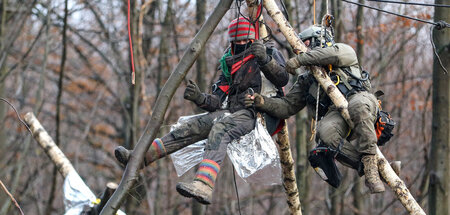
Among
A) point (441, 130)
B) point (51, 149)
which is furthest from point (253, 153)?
point (51, 149)

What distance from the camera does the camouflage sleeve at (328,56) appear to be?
5957 mm

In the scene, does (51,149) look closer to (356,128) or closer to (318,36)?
(318,36)

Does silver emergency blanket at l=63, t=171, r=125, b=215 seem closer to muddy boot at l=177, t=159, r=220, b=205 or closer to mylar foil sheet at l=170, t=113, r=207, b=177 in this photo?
mylar foil sheet at l=170, t=113, r=207, b=177

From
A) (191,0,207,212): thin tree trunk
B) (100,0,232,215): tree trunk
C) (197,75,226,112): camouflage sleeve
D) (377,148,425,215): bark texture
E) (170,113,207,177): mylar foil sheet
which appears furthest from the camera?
(191,0,207,212): thin tree trunk

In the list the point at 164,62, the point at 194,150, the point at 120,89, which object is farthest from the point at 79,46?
the point at 194,150

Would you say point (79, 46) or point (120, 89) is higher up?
point (79, 46)

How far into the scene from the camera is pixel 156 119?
515 centimetres

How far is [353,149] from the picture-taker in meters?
6.00

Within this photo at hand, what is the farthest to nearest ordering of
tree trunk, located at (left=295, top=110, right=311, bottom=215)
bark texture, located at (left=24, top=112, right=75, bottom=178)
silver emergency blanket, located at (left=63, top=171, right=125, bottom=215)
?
tree trunk, located at (left=295, top=110, right=311, bottom=215) → bark texture, located at (left=24, top=112, right=75, bottom=178) → silver emergency blanket, located at (left=63, top=171, right=125, bottom=215)

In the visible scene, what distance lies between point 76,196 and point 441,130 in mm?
4494

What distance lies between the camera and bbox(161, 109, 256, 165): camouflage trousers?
5.74m

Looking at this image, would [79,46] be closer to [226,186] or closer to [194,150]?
[226,186]

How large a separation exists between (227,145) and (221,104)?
81cm

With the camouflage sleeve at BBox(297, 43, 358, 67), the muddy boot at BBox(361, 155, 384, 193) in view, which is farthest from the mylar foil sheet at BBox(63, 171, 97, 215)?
the muddy boot at BBox(361, 155, 384, 193)
